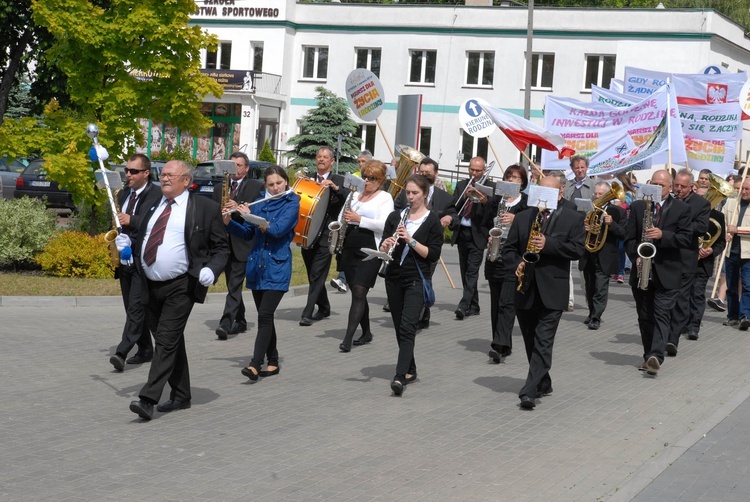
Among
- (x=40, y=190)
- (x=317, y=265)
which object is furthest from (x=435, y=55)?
(x=317, y=265)

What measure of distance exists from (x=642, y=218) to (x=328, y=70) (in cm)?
3979

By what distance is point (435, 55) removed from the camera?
1892 inches

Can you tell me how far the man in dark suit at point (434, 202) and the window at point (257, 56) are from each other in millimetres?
38113

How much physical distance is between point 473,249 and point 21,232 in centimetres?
674

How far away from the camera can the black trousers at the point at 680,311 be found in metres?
11.9

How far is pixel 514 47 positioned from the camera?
46.7 m

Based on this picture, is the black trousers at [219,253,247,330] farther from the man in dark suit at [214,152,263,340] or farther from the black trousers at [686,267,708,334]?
the black trousers at [686,267,708,334]

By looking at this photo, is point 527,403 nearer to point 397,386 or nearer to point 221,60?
point 397,386

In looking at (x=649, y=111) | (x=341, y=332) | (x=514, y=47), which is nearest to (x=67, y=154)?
(x=341, y=332)

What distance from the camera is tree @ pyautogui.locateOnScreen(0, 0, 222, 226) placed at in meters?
16.7

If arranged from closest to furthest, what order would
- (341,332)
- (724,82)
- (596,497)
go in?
(596,497) < (341,332) < (724,82)

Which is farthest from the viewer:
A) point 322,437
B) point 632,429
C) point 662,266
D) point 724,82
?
point 724,82

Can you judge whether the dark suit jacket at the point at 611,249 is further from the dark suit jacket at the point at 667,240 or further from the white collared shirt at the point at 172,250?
the white collared shirt at the point at 172,250

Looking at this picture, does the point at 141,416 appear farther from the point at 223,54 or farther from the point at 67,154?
the point at 223,54
